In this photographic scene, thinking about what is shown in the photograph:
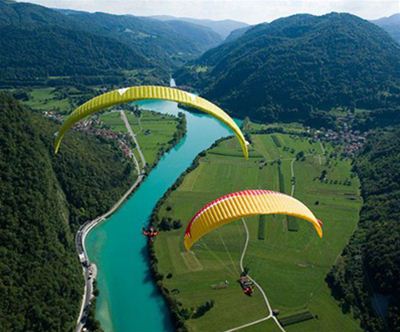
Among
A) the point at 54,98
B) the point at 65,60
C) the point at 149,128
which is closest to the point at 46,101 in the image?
the point at 54,98

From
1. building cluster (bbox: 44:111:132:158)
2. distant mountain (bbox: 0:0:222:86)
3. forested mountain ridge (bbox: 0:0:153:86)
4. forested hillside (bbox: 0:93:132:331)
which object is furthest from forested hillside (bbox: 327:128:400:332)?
forested mountain ridge (bbox: 0:0:153:86)

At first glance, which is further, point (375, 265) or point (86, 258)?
point (86, 258)

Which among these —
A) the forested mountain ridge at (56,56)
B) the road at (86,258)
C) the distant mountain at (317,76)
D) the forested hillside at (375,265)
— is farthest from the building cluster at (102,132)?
the forested mountain ridge at (56,56)

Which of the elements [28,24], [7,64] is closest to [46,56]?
[7,64]

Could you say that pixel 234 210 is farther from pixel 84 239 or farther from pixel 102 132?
pixel 102 132

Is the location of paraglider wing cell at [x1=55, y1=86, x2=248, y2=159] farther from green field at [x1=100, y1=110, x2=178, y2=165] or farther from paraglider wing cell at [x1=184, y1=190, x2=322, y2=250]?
green field at [x1=100, y1=110, x2=178, y2=165]

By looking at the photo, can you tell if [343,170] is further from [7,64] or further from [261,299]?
[7,64]

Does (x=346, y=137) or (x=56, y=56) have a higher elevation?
(x=56, y=56)
